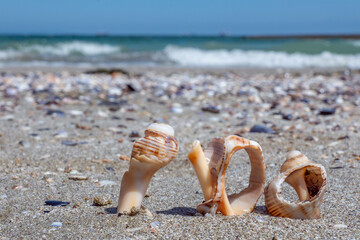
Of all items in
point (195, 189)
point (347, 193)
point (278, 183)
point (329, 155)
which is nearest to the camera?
point (278, 183)

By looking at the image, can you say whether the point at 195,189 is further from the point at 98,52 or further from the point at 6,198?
the point at 98,52

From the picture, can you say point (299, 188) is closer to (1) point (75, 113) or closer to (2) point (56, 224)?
(2) point (56, 224)

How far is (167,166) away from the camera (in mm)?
3102

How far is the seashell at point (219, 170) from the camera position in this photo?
73.9 inches

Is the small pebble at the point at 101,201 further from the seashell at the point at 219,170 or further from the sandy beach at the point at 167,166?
the seashell at the point at 219,170

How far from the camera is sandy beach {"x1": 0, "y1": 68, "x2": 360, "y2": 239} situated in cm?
189

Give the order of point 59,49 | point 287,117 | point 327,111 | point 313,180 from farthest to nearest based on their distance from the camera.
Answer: point 59,49 → point 327,111 → point 287,117 → point 313,180

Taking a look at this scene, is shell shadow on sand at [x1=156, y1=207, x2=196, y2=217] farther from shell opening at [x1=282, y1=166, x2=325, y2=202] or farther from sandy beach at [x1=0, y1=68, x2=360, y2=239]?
shell opening at [x1=282, y1=166, x2=325, y2=202]

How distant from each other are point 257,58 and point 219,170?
1616cm

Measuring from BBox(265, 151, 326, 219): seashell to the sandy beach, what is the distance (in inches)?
2.0

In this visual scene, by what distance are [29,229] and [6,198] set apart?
55cm

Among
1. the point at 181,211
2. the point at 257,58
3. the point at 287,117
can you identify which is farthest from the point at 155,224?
the point at 257,58

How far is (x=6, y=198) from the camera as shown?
2365 millimetres

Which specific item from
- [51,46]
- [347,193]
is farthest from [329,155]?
[51,46]
